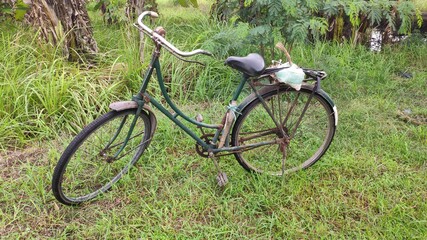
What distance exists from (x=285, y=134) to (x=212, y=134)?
54 cm

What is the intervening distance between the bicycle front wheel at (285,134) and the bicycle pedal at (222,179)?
178 millimetres

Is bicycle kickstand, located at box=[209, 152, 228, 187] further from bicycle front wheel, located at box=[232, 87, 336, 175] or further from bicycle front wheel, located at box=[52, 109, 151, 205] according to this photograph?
bicycle front wheel, located at box=[52, 109, 151, 205]

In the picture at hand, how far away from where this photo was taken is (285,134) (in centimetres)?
258

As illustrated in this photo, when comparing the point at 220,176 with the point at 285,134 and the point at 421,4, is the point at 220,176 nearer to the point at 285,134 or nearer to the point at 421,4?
the point at 285,134

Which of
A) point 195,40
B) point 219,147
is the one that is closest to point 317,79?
point 219,147

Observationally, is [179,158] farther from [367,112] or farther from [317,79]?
[367,112]

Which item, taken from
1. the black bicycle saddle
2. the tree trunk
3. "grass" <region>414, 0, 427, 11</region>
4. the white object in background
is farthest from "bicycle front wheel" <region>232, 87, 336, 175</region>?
"grass" <region>414, 0, 427, 11</region>

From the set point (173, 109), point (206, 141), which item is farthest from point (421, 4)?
point (173, 109)

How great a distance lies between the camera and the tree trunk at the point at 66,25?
11.9 ft

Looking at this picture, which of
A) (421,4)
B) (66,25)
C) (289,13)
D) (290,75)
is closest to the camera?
(290,75)

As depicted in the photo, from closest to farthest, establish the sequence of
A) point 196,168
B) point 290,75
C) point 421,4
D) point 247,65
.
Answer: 1. point 247,65
2. point 290,75
3. point 196,168
4. point 421,4

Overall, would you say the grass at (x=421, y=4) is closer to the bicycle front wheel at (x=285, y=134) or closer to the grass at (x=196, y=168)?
the grass at (x=196, y=168)

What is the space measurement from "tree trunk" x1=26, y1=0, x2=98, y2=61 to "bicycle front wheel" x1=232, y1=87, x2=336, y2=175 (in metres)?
2.08

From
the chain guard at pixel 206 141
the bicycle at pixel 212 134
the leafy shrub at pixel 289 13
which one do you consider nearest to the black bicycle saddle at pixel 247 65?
the bicycle at pixel 212 134
